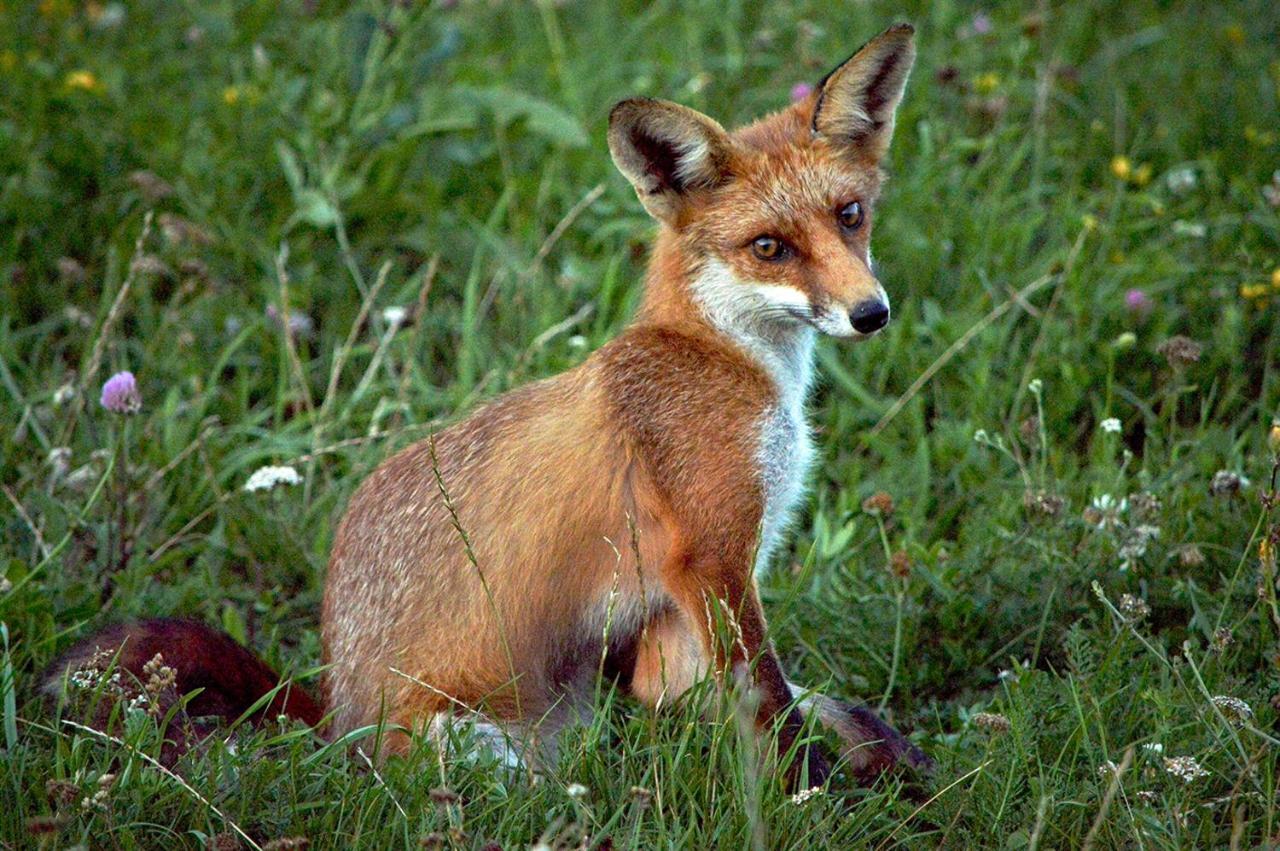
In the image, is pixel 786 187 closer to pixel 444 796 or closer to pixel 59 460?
pixel 444 796

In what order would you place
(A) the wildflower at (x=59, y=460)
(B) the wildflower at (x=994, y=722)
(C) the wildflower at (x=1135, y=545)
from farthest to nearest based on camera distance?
(A) the wildflower at (x=59, y=460) → (C) the wildflower at (x=1135, y=545) → (B) the wildflower at (x=994, y=722)

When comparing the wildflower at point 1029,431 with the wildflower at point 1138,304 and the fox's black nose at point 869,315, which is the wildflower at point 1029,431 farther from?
the fox's black nose at point 869,315

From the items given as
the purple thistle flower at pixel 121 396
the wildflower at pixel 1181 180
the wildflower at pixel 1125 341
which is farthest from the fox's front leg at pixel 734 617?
the wildflower at pixel 1181 180

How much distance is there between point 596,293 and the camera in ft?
22.3

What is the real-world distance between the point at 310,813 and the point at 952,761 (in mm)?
1759

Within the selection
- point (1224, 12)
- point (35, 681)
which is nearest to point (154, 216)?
point (35, 681)

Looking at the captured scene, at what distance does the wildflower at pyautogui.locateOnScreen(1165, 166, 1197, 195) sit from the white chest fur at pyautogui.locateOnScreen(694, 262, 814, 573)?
3.10 m

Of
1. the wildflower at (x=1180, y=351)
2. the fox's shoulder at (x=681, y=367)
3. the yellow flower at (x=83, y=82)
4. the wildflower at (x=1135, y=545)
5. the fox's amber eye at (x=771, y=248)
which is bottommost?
the wildflower at (x=1135, y=545)

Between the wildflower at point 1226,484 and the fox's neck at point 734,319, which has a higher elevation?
the fox's neck at point 734,319

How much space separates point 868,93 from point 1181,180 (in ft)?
9.26

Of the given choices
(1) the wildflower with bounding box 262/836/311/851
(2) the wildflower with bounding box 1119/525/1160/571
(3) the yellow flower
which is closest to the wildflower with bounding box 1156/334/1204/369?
(2) the wildflower with bounding box 1119/525/1160/571

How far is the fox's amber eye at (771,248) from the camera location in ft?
14.3

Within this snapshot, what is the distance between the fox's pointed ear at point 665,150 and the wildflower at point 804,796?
1929mm

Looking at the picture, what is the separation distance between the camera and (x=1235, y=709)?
372 cm
